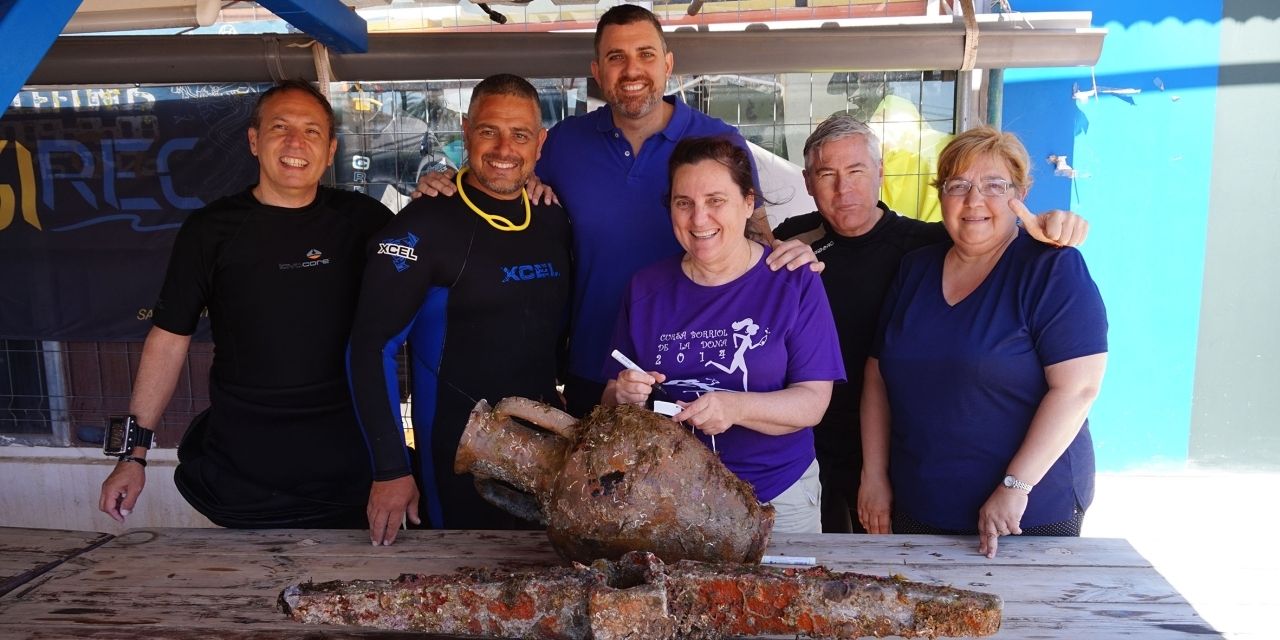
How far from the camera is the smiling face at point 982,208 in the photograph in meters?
2.63

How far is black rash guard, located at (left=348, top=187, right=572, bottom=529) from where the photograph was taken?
8.96ft

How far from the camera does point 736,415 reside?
235 centimetres

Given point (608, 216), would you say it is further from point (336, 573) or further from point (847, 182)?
point (336, 573)

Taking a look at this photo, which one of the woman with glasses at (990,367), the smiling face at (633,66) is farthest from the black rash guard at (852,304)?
the smiling face at (633,66)

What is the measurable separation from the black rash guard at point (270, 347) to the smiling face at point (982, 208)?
6.67 ft

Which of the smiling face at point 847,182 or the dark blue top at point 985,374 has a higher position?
the smiling face at point 847,182

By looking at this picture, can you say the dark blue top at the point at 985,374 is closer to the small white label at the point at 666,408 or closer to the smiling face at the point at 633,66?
the small white label at the point at 666,408

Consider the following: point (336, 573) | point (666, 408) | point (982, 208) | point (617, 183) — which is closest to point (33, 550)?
point (336, 573)

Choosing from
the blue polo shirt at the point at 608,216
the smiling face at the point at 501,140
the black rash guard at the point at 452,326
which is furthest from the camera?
the blue polo shirt at the point at 608,216

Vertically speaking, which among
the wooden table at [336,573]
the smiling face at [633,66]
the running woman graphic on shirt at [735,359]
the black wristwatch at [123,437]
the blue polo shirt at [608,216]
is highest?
the smiling face at [633,66]

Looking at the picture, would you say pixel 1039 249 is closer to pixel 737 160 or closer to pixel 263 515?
pixel 737 160

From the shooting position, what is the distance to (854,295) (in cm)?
313

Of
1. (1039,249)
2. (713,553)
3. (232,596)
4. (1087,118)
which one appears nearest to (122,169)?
(232,596)

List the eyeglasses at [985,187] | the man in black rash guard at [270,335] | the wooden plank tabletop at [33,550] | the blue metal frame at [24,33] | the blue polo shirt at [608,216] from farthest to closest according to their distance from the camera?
1. the blue polo shirt at [608,216]
2. the man in black rash guard at [270,335]
3. the eyeglasses at [985,187]
4. the wooden plank tabletop at [33,550]
5. the blue metal frame at [24,33]
